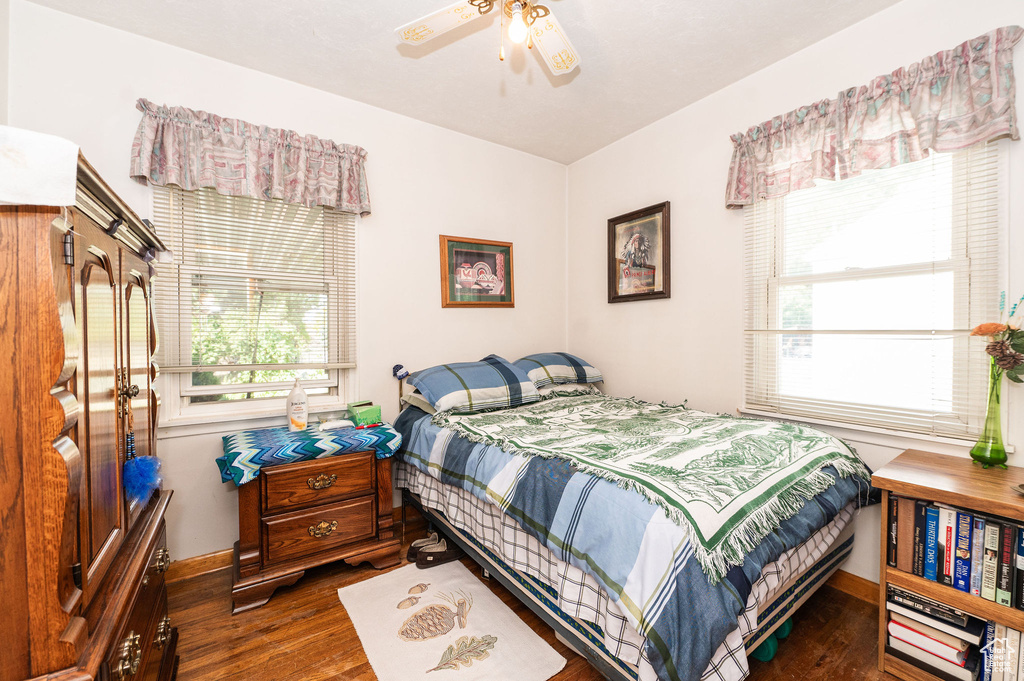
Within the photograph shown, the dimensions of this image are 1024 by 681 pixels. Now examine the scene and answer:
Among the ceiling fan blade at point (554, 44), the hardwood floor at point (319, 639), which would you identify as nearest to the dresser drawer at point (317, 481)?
the hardwood floor at point (319, 639)

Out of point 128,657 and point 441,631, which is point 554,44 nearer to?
point 128,657

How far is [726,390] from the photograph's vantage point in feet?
8.63

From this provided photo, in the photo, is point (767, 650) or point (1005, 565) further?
point (767, 650)

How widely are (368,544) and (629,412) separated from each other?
5.33 feet

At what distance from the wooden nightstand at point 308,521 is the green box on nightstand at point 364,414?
0.77ft

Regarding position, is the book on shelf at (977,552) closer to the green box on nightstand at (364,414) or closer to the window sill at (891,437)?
the window sill at (891,437)

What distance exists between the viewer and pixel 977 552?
1.46 metres

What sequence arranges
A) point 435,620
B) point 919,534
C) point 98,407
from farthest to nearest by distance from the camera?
point 435,620
point 919,534
point 98,407

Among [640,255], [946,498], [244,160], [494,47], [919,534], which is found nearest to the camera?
[946,498]

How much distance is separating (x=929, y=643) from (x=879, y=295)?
1411 millimetres

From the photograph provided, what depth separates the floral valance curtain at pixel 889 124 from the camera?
1.69m

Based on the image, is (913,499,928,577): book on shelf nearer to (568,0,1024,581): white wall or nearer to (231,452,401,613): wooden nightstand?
(568,0,1024,581): white wall

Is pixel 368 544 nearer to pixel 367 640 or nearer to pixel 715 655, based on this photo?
pixel 367 640

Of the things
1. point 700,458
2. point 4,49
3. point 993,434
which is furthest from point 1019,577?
point 4,49
